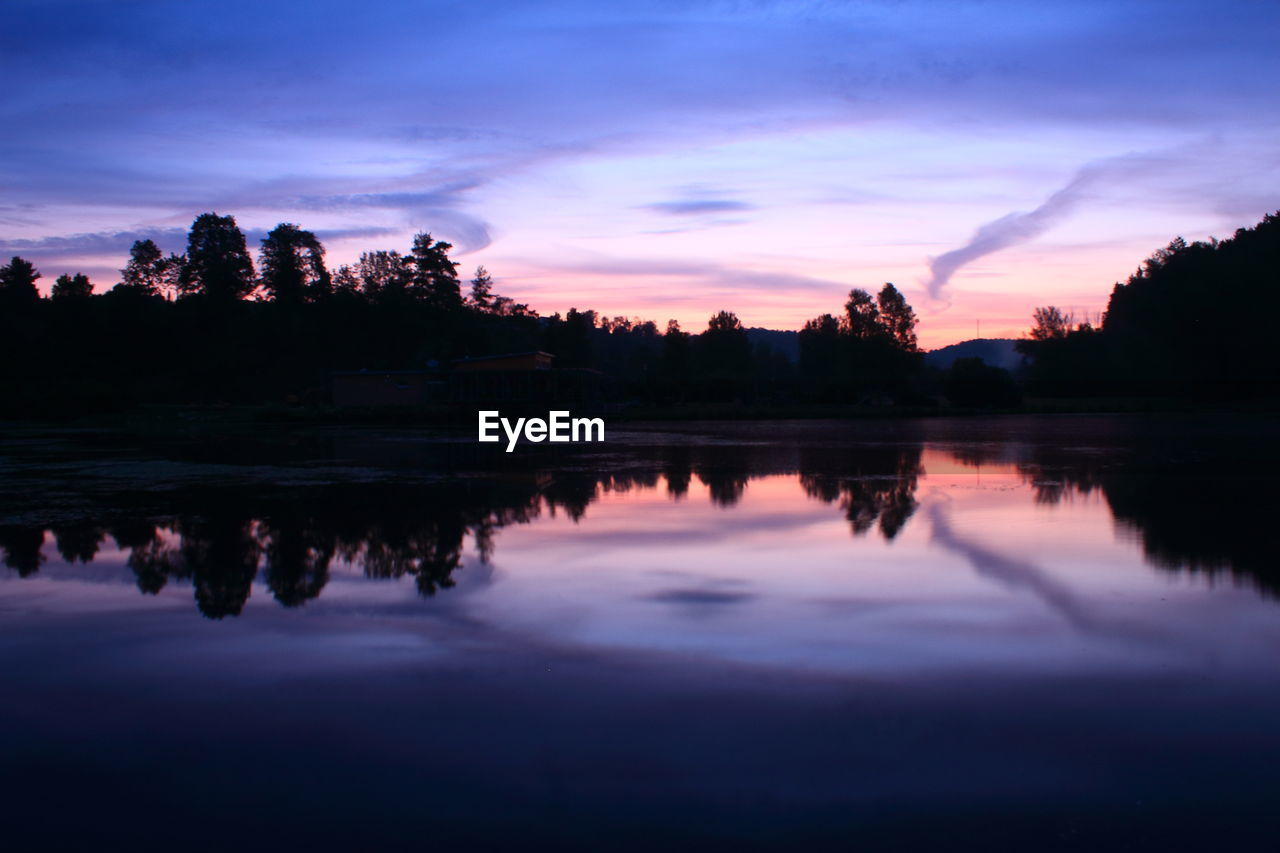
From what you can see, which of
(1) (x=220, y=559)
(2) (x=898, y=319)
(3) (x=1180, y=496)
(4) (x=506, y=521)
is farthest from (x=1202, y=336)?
(1) (x=220, y=559)

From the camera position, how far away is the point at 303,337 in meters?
77.4

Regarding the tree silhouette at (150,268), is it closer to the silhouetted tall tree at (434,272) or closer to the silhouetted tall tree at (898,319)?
the silhouetted tall tree at (434,272)

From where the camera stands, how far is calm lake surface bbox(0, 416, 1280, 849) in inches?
153

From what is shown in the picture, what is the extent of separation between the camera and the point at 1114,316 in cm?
9906

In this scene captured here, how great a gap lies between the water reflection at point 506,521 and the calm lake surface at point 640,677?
9cm

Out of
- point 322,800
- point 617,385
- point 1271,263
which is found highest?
point 1271,263

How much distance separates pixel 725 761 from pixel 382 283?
327ft

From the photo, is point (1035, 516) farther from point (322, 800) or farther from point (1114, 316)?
point (1114, 316)

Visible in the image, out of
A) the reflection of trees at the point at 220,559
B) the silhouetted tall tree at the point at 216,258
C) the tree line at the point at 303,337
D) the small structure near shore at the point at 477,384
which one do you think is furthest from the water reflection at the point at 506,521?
the silhouetted tall tree at the point at 216,258

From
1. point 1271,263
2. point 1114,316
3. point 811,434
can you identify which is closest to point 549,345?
point 811,434

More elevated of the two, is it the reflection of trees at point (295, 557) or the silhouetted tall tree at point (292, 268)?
the silhouetted tall tree at point (292, 268)

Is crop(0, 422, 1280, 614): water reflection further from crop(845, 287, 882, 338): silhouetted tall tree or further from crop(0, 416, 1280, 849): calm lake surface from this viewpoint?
crop(845, 287, 882, 338): silhouetted tall tree

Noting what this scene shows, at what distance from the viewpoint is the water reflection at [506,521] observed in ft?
28.3

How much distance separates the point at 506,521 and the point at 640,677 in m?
6.68
